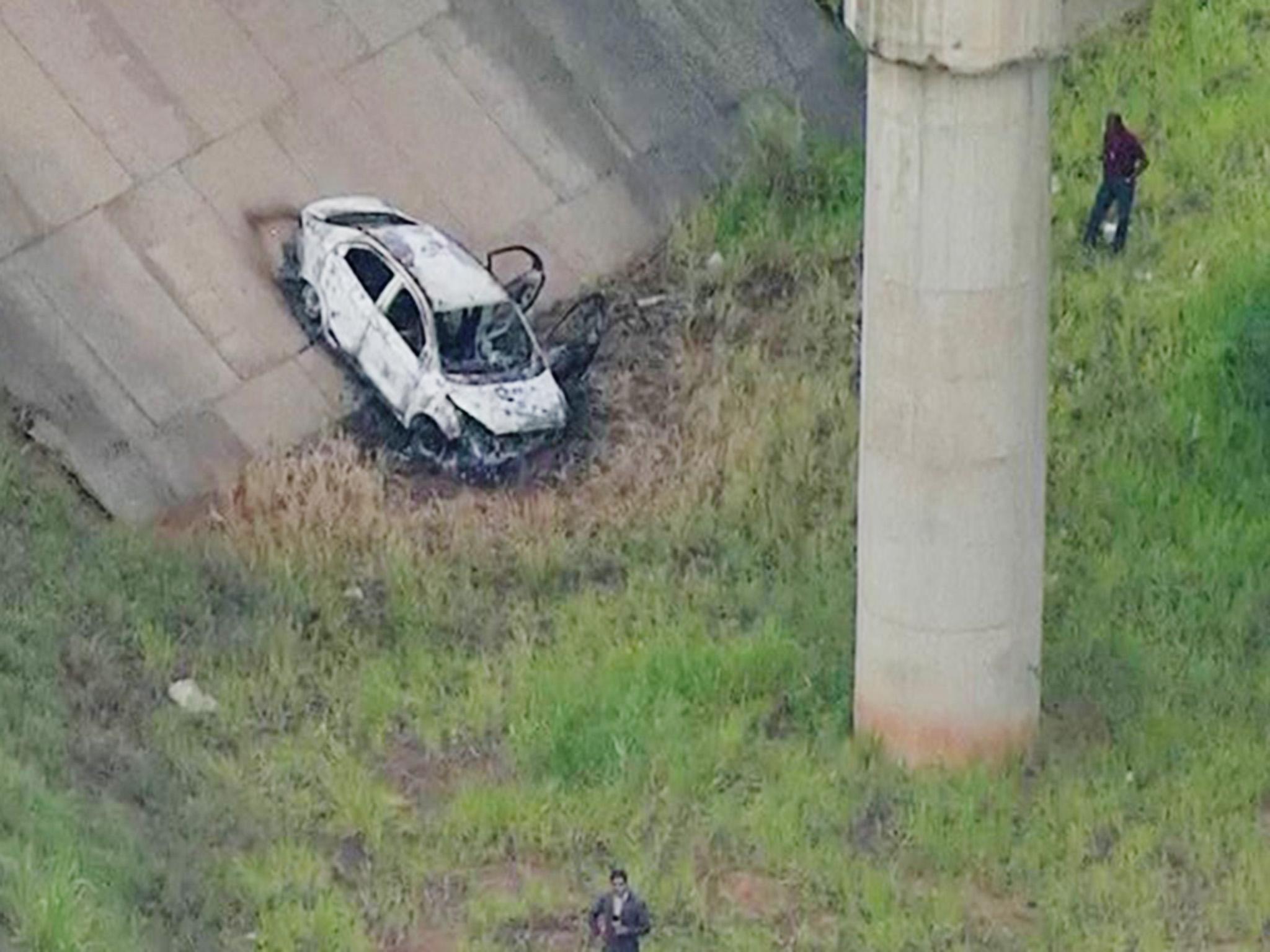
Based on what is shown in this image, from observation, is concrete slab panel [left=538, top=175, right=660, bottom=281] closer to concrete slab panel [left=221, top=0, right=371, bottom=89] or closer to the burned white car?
the burned white car

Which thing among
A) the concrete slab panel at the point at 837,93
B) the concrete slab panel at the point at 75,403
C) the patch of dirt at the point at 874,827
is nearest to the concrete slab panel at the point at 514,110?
the concrete slab panel at the point at 837,93

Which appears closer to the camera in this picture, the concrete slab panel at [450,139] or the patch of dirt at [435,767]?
the patch of dirt at [435,767]

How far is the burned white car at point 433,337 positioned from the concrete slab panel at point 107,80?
1319mm

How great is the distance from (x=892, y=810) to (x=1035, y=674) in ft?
4.05

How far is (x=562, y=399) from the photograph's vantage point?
75.0 feet

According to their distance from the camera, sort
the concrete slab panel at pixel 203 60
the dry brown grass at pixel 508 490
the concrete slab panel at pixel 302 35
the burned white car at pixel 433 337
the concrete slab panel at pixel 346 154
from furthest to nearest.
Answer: the concrete slab panel at pixel 302 35, the concrete slab panel at pixel 346 154, the concrete slab panel at pixel 203 60, the burned white car at pixel 433 337, the dry brown grass at pixel 508 490

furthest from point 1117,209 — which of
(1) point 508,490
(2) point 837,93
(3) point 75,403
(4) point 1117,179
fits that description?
(3) point 75,403

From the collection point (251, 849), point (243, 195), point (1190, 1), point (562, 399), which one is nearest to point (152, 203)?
point (243, 195)

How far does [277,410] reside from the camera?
75.9 ft

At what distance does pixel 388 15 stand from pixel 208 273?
10.0 ft

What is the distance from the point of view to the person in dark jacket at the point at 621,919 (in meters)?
16.6

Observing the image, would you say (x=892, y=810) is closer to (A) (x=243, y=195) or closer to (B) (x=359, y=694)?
(B) (x=359, y=694)

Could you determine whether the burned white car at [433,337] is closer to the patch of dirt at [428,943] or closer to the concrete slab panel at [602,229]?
the concrete slab panel at [602,229]

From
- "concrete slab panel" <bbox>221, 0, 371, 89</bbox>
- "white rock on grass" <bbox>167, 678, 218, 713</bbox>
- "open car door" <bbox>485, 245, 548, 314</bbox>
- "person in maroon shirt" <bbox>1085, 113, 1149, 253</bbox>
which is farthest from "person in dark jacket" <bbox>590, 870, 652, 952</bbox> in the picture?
"concrete slab panel" <bbox>221, 0, 371, 89</bbox>
